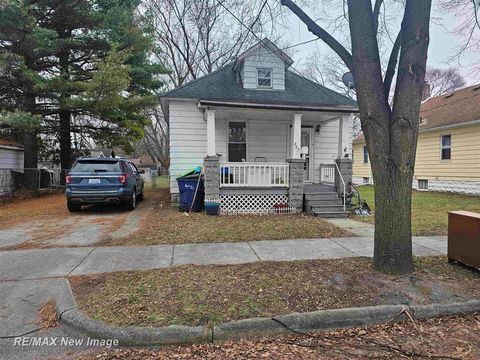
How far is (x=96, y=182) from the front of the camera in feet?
29.8

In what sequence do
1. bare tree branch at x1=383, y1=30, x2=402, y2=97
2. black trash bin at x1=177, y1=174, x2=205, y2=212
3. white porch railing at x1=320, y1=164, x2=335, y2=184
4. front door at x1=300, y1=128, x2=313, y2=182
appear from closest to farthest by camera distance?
bare tree branch at x1=383, y1=30, x2=402, y2=97, black trash bin at x1=177, y1=174, x2=205, y2=212, white porch railing at x1=320, y1=164, x2=335, y2=184, front door at x1=300, y1=128, x2=313, y2=182

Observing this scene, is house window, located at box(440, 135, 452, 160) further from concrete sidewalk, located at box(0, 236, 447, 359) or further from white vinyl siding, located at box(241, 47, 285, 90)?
concrete sidewalk, located at box(0, 236, 447, 359)

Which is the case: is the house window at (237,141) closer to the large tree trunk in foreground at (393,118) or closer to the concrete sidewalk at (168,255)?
the concrete sidewalk at (168,255)

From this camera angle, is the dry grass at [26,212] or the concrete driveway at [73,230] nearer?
the concrete driveway at [73,230]

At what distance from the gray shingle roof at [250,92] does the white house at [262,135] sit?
0.12 ft

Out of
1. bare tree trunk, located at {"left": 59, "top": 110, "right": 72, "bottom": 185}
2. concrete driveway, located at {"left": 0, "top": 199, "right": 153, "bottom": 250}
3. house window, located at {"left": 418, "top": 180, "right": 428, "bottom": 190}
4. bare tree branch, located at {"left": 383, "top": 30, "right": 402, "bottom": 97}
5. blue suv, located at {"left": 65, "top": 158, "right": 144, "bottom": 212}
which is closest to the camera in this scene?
bare tree branch, located at {"left": 383, "top": 30, "right": 402, "bottom": 97}

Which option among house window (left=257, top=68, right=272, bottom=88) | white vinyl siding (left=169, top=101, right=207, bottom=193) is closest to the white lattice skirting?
white vinyl siding (left=169, top=101, right=207, bottom=193)

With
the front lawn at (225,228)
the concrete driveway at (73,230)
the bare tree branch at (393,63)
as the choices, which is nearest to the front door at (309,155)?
the front lawn at (225,228)

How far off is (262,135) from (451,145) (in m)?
10.1

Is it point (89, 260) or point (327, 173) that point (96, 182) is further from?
point (327, 173)

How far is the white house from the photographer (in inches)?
385

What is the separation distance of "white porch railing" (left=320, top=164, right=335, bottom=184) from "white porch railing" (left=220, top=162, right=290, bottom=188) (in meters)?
2.05

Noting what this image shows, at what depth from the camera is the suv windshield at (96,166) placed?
9.14 meters

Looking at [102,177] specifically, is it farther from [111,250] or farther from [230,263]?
[230,263]
